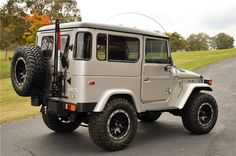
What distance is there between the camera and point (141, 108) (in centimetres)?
651

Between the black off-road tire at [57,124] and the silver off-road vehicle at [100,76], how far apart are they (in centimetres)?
82

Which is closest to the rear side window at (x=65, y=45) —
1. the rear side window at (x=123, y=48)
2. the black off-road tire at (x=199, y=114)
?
the rear side window at (x=123, y=48)

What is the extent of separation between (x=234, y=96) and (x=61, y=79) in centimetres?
834

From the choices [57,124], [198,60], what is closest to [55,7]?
[198,60]

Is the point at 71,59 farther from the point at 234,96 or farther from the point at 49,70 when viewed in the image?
the point at 234,96

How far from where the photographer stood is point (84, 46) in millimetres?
5715

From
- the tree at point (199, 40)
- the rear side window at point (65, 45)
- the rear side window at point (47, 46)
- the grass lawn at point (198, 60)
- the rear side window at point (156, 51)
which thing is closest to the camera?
the rear side window at point (65, 45)

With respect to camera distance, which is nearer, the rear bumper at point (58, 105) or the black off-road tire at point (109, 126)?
the rear bumper at point (58, 105)

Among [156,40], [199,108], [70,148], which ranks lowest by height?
[70,148]

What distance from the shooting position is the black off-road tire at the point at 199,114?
283 inches

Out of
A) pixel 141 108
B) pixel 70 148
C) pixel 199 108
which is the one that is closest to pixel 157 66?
pixel 141 108

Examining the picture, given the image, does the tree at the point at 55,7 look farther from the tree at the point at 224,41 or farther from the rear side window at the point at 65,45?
the tree at the point at 224,41

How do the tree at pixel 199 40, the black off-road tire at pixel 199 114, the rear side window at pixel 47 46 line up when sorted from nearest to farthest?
the rear side window at pixel 47 46
the black off-road tire at pixel 199 114
the tree at pixel 199 40

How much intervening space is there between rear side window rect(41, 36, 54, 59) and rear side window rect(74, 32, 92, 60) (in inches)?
33.0
